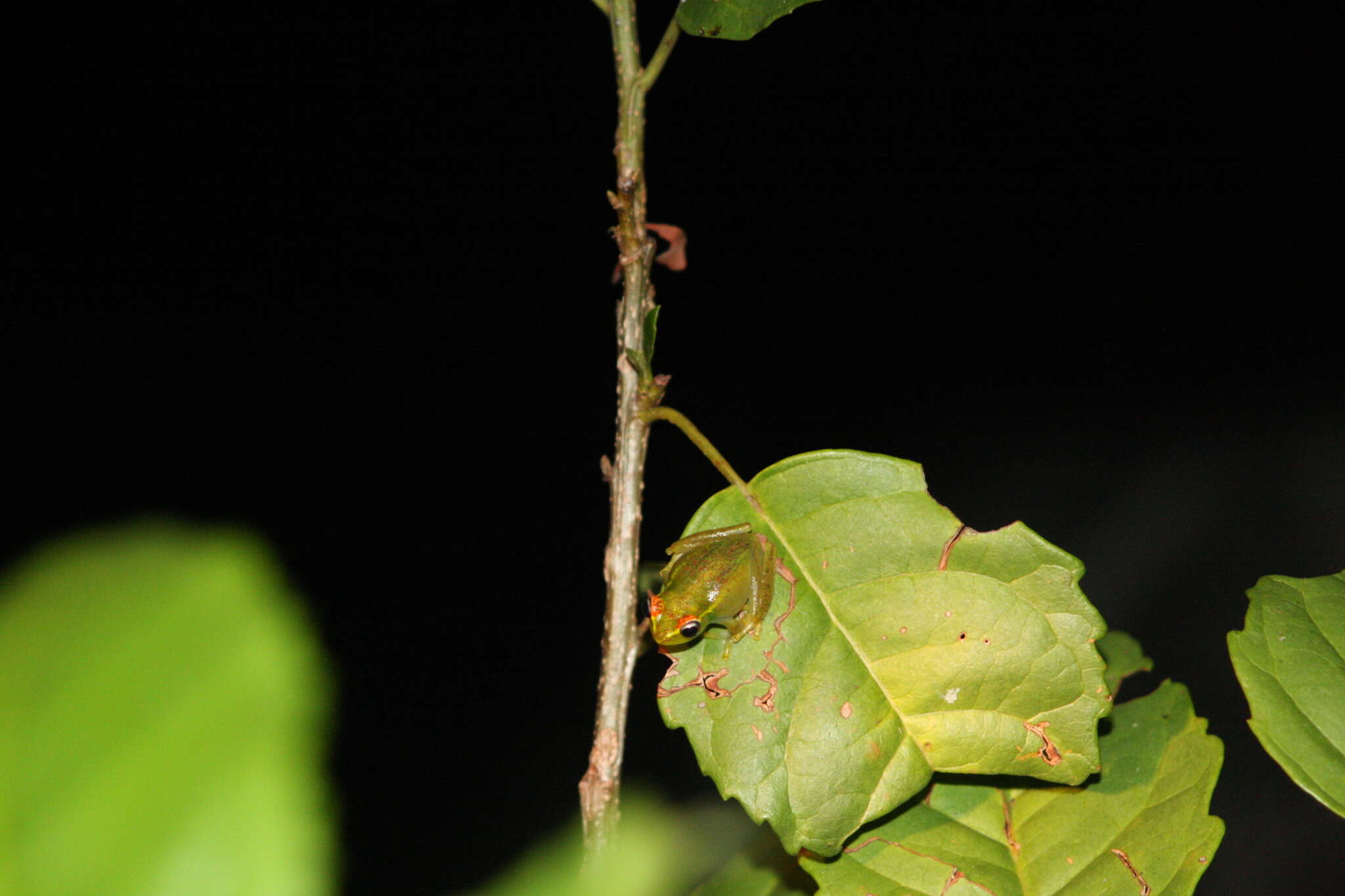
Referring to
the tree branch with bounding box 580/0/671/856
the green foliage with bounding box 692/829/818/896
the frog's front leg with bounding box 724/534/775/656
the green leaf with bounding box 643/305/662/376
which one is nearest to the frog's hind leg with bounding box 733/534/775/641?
the frog's front leg with bounding box 724/534/775/656

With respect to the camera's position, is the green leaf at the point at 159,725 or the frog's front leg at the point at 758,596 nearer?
the green leaf at the point at 159,725

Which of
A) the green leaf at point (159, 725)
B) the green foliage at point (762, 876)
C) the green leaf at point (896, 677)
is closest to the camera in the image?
the green leaf at point (159, 725)

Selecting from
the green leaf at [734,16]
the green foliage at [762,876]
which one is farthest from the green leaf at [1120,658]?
the green leaf at [734,16]

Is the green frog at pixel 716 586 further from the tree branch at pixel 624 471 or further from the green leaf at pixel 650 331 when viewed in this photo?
the green leaf at pixel 650 331

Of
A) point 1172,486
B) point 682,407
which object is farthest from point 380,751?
point 1172,486

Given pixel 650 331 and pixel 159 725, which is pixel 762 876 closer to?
pixel 650 331

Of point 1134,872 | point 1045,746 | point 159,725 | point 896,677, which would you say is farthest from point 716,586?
point 159,725

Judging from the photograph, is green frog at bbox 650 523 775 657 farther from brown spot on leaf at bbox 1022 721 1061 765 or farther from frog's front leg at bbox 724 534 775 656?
brown spot on leaf at bbox 1022 721 1061 765
